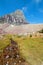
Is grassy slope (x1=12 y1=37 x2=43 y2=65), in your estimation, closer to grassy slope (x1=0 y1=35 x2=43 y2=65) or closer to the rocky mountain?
grassy slope (x1=0 y1=35 x2=43 y2=65)

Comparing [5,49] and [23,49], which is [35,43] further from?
[5,49]

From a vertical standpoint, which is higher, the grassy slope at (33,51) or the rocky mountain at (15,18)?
the rocky mountain at (15,18)

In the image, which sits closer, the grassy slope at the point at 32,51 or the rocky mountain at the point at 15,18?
the grassy slope at the point at 32,51

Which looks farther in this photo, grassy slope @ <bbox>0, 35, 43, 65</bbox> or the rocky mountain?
the rocky mountain

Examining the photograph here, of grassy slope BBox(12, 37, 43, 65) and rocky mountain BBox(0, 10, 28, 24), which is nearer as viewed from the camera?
grassy slope BBox(12, 37, 43, 65)

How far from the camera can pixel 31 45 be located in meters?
33.2

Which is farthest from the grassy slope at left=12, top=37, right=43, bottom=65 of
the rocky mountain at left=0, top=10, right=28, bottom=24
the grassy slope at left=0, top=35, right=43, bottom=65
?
the rocky mountain at left=0, top=10, right=28, bottom=24

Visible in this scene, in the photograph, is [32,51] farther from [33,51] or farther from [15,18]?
[15,18]

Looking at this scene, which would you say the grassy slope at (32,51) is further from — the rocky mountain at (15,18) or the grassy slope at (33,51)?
the rocky mountain at (15,18)

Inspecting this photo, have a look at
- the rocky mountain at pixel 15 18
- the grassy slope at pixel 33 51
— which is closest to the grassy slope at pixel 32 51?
the grassy slope at pixel 33 51

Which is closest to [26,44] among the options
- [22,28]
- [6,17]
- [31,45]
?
[31,45]

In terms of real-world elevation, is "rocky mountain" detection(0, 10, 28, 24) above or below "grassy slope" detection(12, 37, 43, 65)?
above

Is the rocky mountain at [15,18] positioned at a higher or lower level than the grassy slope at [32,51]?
Result: higher

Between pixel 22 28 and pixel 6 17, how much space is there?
122ft
